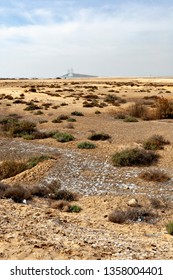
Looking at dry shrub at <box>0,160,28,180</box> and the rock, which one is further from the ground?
dry shrub at <box>0,160,28,180</box>

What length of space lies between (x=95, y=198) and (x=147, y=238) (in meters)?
3.32

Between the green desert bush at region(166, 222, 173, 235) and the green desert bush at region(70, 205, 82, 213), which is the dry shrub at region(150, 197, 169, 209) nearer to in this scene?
the green desert bush at region(166, 222, 173, 235)

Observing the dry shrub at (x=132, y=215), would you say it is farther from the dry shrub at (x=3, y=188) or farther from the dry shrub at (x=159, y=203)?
the dry shrub at (x=3, y=188)

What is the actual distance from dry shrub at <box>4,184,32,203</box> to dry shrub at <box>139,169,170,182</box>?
458 centimetres

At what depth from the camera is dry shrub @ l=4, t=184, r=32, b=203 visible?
36.3 ft

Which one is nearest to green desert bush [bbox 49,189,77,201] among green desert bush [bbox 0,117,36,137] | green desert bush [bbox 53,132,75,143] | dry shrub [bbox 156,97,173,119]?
green desert bush [bbox 53,132,75,143]

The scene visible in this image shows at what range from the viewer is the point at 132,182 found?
1312 cm

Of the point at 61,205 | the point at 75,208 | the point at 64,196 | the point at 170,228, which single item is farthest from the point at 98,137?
the point at 170,228

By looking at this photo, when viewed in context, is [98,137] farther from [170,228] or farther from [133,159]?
[170,228]

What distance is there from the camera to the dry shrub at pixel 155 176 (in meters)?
13.1
